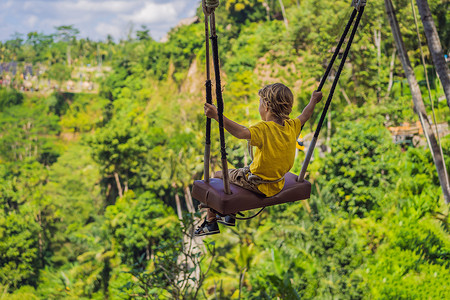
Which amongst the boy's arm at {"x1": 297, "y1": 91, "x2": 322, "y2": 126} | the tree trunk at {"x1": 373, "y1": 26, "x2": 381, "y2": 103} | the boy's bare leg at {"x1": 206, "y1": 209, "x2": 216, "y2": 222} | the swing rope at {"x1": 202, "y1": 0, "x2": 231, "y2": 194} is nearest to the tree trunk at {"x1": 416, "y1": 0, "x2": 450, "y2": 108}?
the boy's arm at {"x1": 297, "y1": 91, "x2": 322, "y2": 126}

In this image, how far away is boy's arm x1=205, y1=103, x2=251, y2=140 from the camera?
7.30 ft

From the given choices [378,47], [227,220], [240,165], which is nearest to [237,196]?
[227,220]

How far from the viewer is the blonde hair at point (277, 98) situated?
→ 2480 mm

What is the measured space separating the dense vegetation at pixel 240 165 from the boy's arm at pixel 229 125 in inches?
11.2

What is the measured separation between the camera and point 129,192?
19.8 meters

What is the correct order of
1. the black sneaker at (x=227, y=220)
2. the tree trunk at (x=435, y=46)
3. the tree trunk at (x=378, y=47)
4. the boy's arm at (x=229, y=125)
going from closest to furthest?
the boy's arm at (x=229, y=125) → the black sneaker at (x=227, y=220) → the tree trunk at (x=435, y=46) → the tree trunk at (x=378, y=47)

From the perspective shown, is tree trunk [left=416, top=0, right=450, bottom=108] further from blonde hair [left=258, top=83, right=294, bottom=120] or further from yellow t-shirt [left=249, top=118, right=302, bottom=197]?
blonde hair [left=258, top=83, right=294, bottom=120]

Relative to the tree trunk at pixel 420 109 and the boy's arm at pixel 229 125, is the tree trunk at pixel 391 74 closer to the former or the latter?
the tree trunk at pixel 420 109

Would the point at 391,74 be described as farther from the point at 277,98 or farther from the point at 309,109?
→ the point at 277,98

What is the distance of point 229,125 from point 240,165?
27.3 feet

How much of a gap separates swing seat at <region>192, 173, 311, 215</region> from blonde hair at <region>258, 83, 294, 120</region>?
0.51 m

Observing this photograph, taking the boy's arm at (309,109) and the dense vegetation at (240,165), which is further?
the dense vegetation at (240,165)

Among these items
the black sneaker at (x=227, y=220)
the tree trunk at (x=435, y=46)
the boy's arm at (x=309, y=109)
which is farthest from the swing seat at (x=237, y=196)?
the tree trunk at (x=435, y=46)

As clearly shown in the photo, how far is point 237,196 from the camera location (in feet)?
8.38
